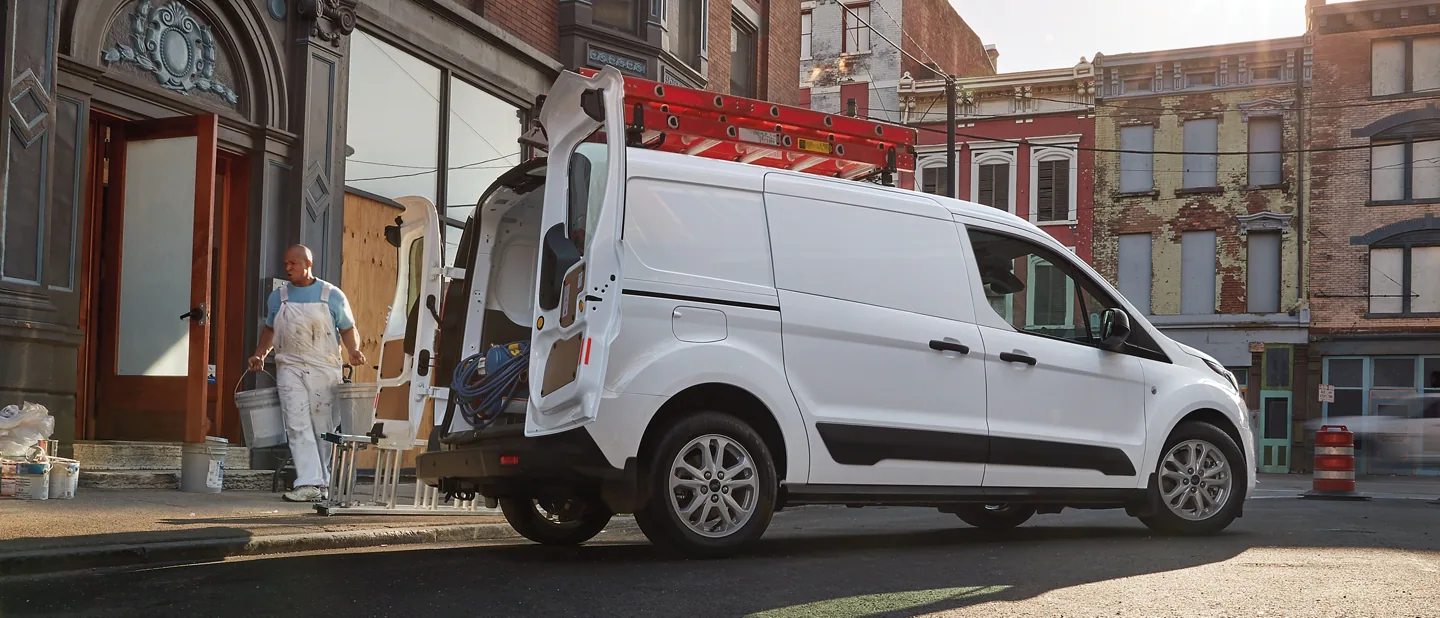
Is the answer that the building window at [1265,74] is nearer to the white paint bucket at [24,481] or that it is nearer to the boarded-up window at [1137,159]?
the boarded-up window at [1137,159]

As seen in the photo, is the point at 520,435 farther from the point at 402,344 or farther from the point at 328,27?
the point at 328,27

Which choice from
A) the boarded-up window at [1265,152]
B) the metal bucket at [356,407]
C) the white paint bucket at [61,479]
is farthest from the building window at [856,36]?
the white paint bucket at [61,479]

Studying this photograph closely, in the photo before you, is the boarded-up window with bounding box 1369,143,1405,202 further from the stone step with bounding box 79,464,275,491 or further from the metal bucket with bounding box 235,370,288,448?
the metal bucket with bounding box 235,370,288,448

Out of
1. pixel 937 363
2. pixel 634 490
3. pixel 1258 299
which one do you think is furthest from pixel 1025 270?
pixel 1258 299

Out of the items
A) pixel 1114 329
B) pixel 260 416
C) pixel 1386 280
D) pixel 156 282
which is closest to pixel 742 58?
pixel 156 282

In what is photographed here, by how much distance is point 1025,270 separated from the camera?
8.03 meters

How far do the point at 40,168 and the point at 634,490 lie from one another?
5495 mm

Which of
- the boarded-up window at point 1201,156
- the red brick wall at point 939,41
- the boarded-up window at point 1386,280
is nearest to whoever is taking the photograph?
the boarded-up window at point 1386,280

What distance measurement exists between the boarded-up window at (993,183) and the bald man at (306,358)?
29899mm

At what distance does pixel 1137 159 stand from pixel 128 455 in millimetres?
31191

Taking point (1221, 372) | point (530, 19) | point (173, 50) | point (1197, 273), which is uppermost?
point (530, 19)

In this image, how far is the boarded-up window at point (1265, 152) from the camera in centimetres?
3566

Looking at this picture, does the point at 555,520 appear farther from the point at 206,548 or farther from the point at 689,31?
the point at 689,31

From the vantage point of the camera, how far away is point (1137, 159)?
3681 centimetres
